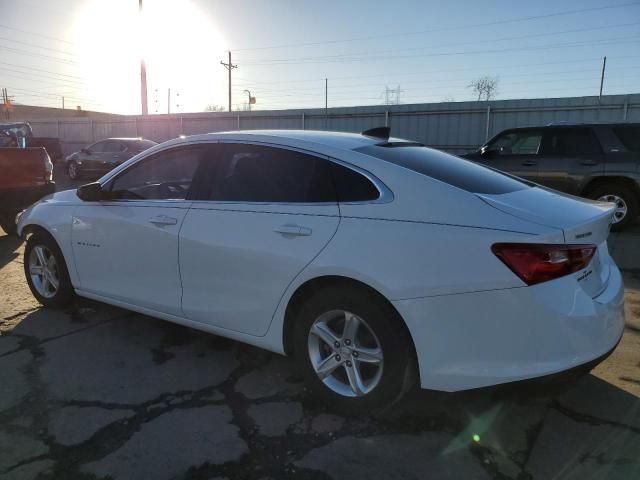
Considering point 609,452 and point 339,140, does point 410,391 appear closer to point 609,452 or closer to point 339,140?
point 609,452

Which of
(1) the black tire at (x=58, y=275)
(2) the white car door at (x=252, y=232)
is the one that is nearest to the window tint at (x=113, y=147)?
(1) the black tire at (x=58, y=275)

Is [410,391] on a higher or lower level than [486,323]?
lower

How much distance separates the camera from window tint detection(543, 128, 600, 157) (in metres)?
8.37

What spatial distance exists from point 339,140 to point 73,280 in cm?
267

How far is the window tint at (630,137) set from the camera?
809 centimetres

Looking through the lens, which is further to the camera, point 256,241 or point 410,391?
point 256,241

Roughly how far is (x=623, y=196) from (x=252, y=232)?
745 cm

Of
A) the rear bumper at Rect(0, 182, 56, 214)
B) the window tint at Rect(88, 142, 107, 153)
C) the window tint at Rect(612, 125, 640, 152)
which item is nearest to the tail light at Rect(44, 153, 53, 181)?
the rear bumper at Rect(0, 182, 56, 214)

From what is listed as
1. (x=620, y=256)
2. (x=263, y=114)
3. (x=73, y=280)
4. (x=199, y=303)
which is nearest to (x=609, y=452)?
(x=199, y=303)

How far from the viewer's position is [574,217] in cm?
258

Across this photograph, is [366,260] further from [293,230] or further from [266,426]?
[266,426]

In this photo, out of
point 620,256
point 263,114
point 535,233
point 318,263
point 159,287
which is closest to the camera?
point 535,233

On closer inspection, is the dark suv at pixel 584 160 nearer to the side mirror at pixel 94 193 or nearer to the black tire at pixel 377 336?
the side mirror at pixel 94 193

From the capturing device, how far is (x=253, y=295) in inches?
121
